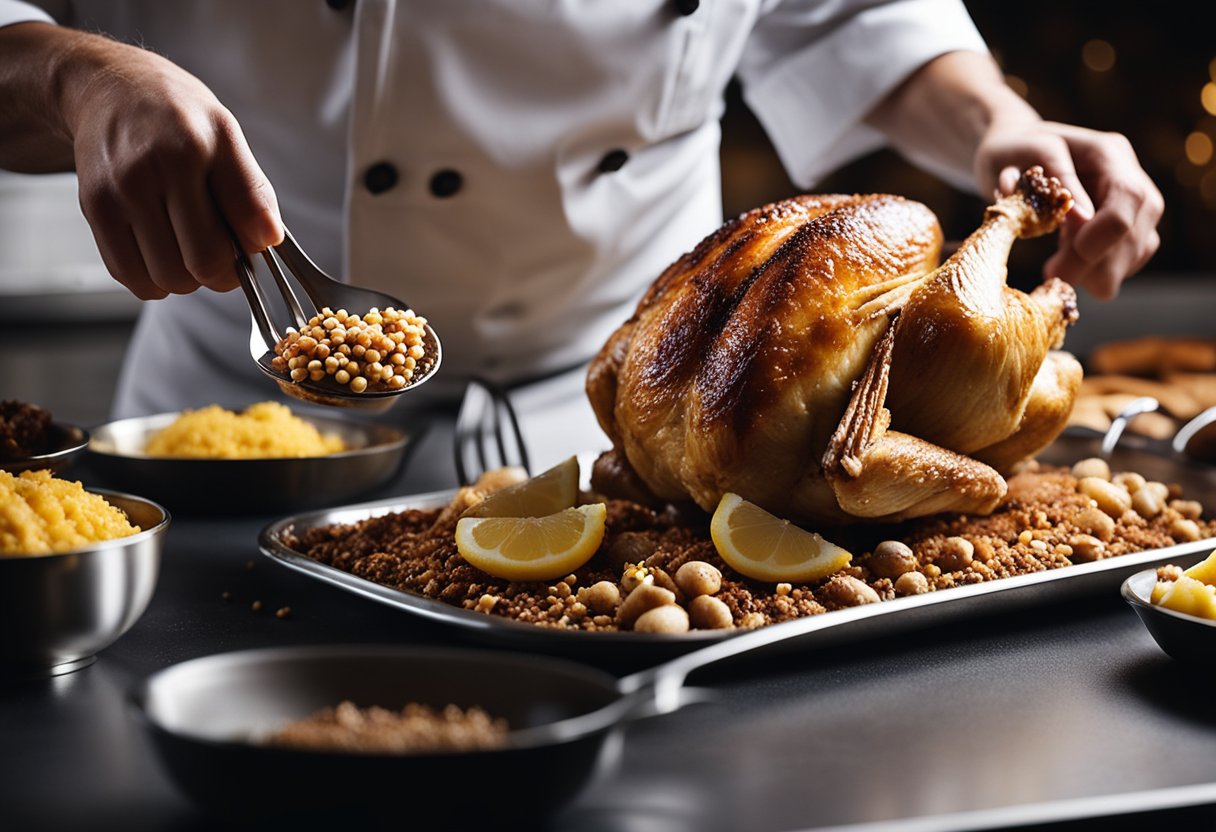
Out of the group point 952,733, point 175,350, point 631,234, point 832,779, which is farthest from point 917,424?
point 175,350

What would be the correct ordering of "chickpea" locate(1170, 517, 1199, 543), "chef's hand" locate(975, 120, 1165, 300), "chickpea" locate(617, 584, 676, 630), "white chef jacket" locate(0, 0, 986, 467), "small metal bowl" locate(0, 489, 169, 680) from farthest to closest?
"white chef jacket" locate(0, 0, 986, 467) → "chef's hand" locate(975, 120, 1165, 300) → "chickpea" locate(1170, 517, 1199, 543) → "chickpea" locate(617, 584, 676, 630) → "small metal bowl" locate(0, 489, 169, 680)

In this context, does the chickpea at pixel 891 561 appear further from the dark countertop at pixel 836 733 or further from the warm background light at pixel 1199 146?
the warm background light at pixel 1199 146

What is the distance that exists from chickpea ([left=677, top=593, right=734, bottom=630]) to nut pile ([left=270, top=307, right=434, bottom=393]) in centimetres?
41

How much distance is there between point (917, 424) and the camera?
1368mm

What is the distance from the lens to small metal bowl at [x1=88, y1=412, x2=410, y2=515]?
5.25ft

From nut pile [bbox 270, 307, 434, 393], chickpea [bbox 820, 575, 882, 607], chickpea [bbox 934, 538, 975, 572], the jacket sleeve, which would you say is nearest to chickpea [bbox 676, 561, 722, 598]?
chickpea [bbox 820, 575, 882, 607]

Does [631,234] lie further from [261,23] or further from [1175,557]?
[1175,557]

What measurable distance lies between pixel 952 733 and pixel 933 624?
0.64 feet

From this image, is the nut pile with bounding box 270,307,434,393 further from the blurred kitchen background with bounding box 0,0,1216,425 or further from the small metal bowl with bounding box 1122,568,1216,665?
the blurred kitchen background with bounding box 0,0,1216,425

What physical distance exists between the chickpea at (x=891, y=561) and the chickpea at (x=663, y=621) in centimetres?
26

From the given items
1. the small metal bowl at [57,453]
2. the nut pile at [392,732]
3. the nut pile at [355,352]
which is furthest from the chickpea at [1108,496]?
the small metal bowl at [57,453]

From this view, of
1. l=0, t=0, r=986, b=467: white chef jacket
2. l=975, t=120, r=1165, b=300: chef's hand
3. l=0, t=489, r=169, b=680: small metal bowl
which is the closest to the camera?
l=0, t=489, r=169, b=680: small metal bowl

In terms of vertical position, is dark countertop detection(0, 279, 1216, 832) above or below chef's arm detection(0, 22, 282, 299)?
below

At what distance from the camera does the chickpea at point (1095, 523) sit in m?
1.38
